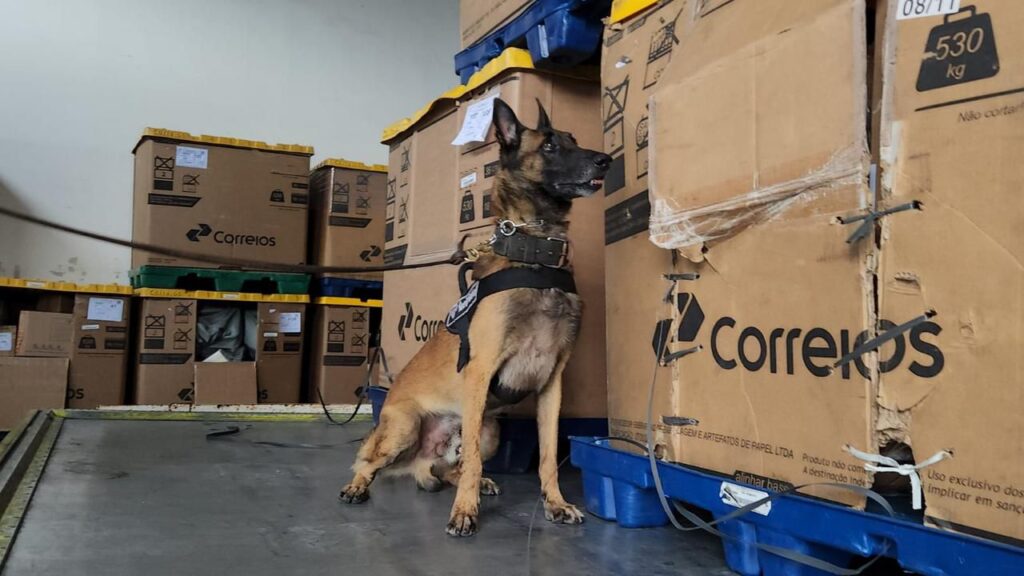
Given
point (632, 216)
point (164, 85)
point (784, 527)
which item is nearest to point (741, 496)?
point (784, 527)

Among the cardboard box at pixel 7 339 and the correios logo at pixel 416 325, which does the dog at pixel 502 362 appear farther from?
the cardboard box at pixel 7 339

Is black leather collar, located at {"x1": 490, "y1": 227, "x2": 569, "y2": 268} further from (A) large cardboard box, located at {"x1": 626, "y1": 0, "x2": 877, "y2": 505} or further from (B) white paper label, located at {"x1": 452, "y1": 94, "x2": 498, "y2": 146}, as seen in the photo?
(B) white paper label, located at {"x1": 452, "y1": 94, "x2": 498, "y2": 146}

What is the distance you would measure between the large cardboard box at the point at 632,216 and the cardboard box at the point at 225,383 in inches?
136

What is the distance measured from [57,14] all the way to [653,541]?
17.7ft

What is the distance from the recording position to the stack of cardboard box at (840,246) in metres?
0.98

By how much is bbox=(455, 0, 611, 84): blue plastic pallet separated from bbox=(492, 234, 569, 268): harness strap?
70 cm

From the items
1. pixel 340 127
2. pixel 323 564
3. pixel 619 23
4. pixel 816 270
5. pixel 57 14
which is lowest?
pixel 323 564

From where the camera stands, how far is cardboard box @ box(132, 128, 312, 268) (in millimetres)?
4727

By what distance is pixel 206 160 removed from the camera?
4.80 meters

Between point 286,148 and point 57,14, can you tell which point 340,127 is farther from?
point 57,14

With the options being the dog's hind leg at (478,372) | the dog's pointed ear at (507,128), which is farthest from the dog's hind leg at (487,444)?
the dog's pointed ear at (507,128)

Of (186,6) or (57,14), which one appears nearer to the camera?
(57,14)

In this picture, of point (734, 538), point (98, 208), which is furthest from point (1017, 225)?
point (98, 208)

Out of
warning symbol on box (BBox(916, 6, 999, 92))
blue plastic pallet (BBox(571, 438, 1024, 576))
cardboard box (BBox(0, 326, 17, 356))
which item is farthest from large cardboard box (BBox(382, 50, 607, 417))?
cardboard box (BBox(0, 326, 17, 356))
